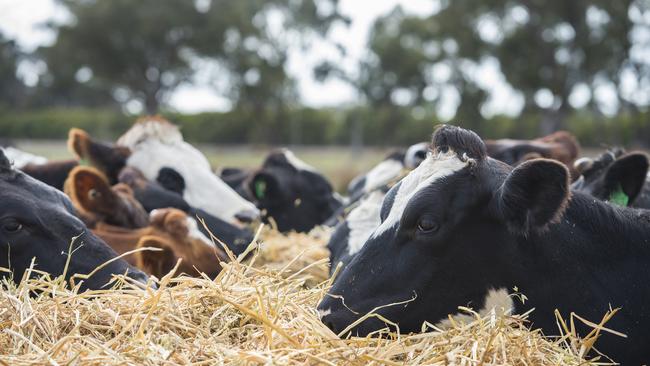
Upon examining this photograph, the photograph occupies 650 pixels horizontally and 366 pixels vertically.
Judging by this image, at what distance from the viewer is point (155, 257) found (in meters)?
5.02

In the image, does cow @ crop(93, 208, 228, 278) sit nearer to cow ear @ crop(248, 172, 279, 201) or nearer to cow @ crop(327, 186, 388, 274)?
cow @ crop(327, 186, 388, 274)

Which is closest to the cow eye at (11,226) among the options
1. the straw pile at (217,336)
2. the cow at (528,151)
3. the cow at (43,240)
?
the cow at (43,240)

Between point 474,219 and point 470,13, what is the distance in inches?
1202

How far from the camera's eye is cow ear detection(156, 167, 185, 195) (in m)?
7.28

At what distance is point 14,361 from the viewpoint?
2.60 meters

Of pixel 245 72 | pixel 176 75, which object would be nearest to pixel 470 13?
pixel 245 72

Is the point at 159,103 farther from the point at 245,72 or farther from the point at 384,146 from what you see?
the point at 384,146

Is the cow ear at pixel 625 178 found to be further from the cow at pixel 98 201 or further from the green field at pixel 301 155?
the green field at pixel 301 155

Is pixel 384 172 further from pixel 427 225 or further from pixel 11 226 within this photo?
pixel 427 225

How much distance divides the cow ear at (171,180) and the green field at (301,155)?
1415 centimetres

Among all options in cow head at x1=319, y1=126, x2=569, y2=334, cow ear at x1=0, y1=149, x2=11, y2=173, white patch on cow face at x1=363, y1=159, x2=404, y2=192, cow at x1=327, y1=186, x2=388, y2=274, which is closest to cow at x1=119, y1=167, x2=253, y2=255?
cow at x1=327, y1=186, x2=388, y2=274

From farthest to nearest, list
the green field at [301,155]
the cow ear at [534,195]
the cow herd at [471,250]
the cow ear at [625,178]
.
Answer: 1. the green field at [301,155]
2. the cow ear at [625,178]
3. the cow herd at [471,250]
4. the cow ear at [534,195]

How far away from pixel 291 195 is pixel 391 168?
164cm

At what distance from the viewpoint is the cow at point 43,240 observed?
3871mm
